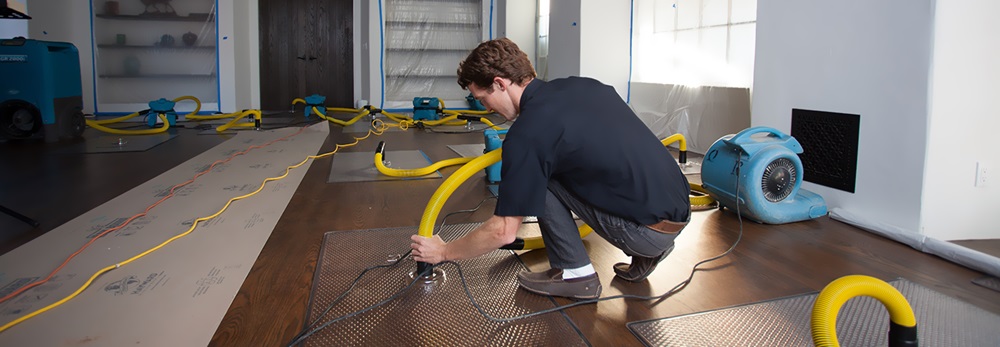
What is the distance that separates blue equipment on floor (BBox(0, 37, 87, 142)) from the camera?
5520 millimetres

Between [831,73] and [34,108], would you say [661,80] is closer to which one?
[831,73]

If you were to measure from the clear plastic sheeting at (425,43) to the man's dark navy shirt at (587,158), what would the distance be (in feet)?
29.5

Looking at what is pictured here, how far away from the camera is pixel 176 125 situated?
733cm

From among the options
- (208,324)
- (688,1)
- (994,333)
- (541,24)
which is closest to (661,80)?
(688,1)

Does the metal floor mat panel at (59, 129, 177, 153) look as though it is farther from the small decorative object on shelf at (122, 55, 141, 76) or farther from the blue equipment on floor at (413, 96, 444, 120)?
the small decorative object on shelf at (122, 55, 141, 76)

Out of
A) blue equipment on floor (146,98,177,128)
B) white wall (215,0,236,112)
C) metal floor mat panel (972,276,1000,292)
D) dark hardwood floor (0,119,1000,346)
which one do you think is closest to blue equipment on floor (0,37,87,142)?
blue equipment on floor (146,98,177,128)

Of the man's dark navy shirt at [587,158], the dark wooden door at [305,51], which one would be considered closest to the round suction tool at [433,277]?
the man's dark navy shirt at [587,158]

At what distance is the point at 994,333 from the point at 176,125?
767 cm

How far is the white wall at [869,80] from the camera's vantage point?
2.66 m

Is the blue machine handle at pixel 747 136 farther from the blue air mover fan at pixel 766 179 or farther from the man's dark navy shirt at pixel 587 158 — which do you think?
the man's dark navy shirt at pixel 587 158

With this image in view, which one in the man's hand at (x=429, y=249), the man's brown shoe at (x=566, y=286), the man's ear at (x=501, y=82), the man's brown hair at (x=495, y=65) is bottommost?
the man's brown shoe at (x=566, y=286)

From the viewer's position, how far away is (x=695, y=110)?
5508 mm

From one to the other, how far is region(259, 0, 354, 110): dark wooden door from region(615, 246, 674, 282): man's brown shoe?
10053 mm

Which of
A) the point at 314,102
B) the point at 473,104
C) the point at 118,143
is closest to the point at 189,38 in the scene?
the point at 314,102
